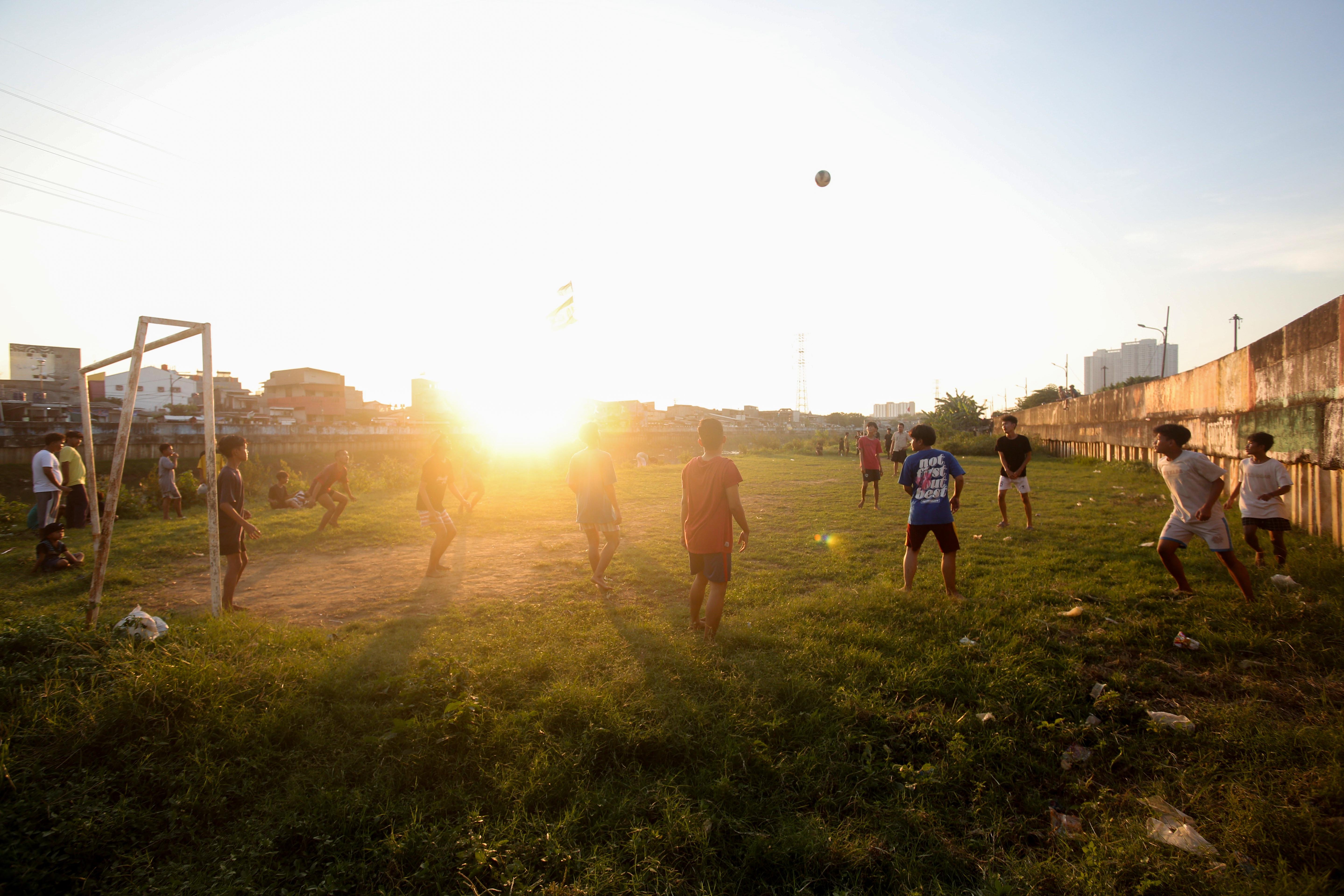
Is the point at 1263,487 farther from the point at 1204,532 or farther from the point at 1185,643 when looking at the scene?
the point at 1185,643

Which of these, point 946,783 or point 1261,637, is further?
point 1261,637

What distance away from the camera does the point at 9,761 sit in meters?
2.99

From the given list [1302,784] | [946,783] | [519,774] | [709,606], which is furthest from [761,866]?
[1302,784]

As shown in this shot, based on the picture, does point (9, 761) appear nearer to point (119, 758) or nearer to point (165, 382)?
point (119, 758)

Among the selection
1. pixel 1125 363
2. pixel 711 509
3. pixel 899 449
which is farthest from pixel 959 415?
pixel 1125 363

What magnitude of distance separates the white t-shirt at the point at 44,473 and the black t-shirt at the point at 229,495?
4.92 m

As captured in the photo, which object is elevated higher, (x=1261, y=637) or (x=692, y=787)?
(x=1261, y=637)

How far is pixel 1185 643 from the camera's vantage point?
4508 mm

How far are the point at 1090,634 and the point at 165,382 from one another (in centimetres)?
7911

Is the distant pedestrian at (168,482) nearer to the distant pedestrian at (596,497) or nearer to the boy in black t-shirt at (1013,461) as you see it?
the distant pedestrian at (596,497)

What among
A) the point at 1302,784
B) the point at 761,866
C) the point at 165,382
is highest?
the point at 165,382

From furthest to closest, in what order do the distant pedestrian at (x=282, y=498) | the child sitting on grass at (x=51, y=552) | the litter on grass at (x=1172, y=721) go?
the distant pedestrian at (x=282, y=498), the child sitting on grass at (x=51, y=552), the litter on grass at (x=1172, y=721)

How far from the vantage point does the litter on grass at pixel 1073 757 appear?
3373 mm

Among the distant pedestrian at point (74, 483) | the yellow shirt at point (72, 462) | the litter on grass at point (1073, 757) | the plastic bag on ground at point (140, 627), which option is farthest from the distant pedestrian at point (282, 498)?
the litter on grass at point (1073, 757)
